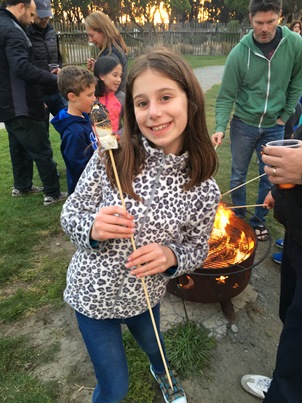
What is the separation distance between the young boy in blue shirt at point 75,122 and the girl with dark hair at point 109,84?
0.57 m

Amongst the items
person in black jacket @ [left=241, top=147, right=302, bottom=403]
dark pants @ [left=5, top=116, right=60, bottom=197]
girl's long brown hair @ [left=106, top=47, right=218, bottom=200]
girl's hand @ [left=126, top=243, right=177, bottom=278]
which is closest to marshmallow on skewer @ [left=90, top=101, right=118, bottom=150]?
girl's long brown hair @ [left=106, top=47, right=218, bottom=200]

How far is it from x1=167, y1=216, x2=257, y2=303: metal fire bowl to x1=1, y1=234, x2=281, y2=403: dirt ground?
1.13 ft

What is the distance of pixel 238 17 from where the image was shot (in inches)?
1671

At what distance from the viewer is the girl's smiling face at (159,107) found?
148 centimetres

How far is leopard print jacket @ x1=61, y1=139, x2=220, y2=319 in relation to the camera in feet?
5.21

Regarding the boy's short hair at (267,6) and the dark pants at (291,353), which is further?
the boy's short hair at (267,6)

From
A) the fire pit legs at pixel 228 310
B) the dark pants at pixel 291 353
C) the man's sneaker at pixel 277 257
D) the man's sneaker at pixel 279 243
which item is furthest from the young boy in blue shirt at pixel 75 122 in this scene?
the man's sneaker at pixel 279 243

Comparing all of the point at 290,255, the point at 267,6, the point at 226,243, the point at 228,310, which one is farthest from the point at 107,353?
the point at 267,6

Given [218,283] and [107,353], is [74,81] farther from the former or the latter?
[107,353]

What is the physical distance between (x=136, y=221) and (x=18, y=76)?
3.43 m

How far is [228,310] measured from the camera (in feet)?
9.90

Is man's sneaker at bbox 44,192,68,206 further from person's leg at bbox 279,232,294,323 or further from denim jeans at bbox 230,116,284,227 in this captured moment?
person's leg at bbox 279,232,294,323

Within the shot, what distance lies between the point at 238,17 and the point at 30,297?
4852 centimetres

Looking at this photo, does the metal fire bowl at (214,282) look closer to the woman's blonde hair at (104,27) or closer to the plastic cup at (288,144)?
the plastic cup at (288,144)
